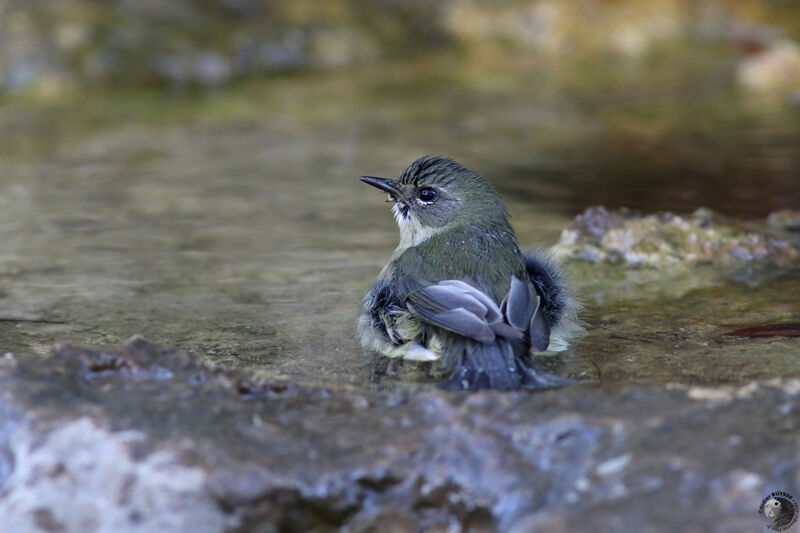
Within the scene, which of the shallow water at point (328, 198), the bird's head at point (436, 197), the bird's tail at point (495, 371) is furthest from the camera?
the bird's head at point (436, 197)

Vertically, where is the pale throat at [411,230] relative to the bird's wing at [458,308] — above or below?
above

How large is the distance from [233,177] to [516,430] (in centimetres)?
478

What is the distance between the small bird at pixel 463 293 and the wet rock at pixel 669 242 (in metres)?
0.92

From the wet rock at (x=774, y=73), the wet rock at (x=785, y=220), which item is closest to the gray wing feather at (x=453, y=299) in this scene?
the wet rock at (x=785, y=220)

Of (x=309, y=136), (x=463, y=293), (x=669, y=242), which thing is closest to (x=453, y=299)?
(x=463, y=293)

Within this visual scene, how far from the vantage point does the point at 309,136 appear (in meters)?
8.23

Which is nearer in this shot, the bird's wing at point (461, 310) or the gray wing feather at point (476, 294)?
the bird's wing at point (461, 310)

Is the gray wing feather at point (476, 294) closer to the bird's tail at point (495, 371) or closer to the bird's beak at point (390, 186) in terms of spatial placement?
the bird's tail at point (495, 371)

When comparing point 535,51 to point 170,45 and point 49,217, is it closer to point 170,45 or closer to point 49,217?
point 170,45

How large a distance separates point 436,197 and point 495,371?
123cm

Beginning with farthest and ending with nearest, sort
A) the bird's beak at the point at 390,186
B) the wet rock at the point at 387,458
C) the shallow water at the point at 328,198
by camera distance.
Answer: the bird's beak at the point at 390,186, the shallow water at the point at 328,198, the wet rock at the point at 387,458

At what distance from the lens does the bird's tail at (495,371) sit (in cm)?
286

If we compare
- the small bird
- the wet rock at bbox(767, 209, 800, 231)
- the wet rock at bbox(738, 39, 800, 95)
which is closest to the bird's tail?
the small bird

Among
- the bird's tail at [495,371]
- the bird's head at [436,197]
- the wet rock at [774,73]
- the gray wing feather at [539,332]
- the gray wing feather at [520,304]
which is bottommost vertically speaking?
the bird's tail at [495,371]
